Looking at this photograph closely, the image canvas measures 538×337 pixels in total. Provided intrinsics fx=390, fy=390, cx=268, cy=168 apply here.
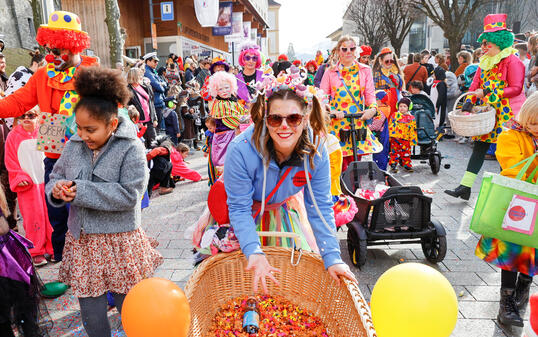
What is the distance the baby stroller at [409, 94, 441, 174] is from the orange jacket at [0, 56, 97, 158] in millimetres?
6142

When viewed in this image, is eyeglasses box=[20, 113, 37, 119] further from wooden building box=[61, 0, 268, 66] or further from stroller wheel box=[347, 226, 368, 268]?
wooden building box=[61, 0, 268, 66]

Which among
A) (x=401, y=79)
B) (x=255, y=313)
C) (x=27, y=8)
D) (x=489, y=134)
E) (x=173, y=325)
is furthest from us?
(x=27, y=8)

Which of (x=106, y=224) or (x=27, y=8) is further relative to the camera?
(x=27, y=8)

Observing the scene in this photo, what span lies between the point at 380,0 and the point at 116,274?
29163mm

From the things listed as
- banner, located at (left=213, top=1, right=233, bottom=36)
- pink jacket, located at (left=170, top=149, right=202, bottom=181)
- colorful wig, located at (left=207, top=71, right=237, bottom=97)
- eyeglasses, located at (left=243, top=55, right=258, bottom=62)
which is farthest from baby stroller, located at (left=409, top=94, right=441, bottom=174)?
banner, located at (left=213, top=1, right=233, bottom=36)

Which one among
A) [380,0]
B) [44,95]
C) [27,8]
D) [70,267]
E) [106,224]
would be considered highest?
[380,0]

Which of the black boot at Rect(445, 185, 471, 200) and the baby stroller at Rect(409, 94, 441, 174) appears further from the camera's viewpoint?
the baby stroller at Rect(409, 94, 441, 174)

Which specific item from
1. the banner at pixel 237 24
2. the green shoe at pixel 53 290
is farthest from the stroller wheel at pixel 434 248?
the banner at pixel 237 24

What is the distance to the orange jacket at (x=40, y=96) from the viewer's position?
3.12m

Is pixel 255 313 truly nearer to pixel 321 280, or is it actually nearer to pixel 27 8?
pixel 321 280

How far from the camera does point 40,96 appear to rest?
124 inches

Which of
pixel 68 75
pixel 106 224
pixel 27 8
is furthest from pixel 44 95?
pixel 27 8

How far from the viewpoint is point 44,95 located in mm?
3145

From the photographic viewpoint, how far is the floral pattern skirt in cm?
229
